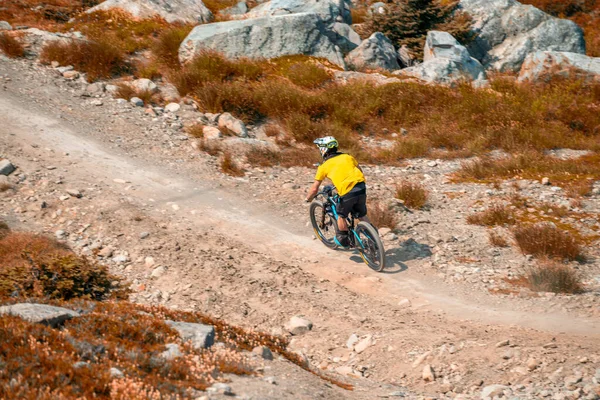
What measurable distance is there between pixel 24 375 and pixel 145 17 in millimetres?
22125

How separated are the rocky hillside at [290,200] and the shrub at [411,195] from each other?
67mm

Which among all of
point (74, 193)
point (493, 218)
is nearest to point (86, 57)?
point (74, 193)

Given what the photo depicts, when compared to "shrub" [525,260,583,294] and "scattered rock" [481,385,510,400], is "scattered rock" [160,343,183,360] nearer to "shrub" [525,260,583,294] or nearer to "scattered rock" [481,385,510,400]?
"scattered rock" [481,385,510,400]

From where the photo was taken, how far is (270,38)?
Result: 21688 millimetres

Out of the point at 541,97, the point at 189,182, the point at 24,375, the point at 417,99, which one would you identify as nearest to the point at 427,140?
the point at 417,99

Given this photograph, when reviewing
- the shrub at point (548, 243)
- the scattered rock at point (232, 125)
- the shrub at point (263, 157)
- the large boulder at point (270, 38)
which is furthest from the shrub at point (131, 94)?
the shrub at point (548, 243)

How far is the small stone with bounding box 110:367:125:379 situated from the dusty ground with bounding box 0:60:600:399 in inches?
42.1

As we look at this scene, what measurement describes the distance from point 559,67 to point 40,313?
63.0ft

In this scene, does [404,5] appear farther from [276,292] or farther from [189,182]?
[276,292]

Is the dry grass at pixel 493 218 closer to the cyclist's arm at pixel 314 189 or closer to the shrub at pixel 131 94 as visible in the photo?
the cyclist's arm at pixel 314 189

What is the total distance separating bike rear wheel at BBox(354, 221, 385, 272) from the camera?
998cm

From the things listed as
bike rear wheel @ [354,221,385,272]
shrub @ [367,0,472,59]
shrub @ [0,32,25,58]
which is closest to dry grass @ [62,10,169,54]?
shrub @ [0,32,25,58]

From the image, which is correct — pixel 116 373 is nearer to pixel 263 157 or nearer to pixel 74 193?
pixel 74 193

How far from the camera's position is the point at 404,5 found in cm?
2419
